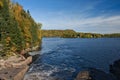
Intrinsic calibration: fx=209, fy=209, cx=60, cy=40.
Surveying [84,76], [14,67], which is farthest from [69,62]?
[84,76]

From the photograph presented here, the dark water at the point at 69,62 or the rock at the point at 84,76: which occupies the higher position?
the rock at the point at 84,76

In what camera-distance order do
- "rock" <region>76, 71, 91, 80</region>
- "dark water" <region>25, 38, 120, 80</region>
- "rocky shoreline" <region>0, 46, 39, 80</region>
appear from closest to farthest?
"rock" <region>76, 71, 91, 80</region> < "rocky shoreline" <region>0, 46, 39, 80</region> < "dark water" <region>25, 38, 120, 80</region>

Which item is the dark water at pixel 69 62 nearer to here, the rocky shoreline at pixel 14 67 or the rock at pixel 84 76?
the rocky shoreline at pixel 14 67

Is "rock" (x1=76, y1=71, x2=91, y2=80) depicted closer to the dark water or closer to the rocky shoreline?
the dark water

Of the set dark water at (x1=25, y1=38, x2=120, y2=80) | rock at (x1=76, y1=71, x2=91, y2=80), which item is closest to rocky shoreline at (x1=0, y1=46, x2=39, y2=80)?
dark water at (x1=25, y1=38, x2=120, y2=80)

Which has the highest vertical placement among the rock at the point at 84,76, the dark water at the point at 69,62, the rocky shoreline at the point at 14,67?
the rock at the point at 84,76

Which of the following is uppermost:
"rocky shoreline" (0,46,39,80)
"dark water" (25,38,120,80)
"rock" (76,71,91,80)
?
"rock" (76,71,91,80)

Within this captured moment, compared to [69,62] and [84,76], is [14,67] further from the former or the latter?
[84,76]

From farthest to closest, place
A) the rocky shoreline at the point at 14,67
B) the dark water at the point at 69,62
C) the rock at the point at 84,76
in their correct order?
the dark water at the point at 69,62
the rocky shoreline at the point at 14,67
the rock at the point at 84,76

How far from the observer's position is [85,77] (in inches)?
1373

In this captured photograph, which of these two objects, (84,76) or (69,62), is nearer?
(84,76)

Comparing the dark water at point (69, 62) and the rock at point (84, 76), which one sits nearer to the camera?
the rock at point (84, 76)

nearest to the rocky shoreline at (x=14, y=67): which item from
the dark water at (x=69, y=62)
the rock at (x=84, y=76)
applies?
the dark water at (x=69, y=62)

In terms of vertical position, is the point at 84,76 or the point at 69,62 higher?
the point at 84,76
